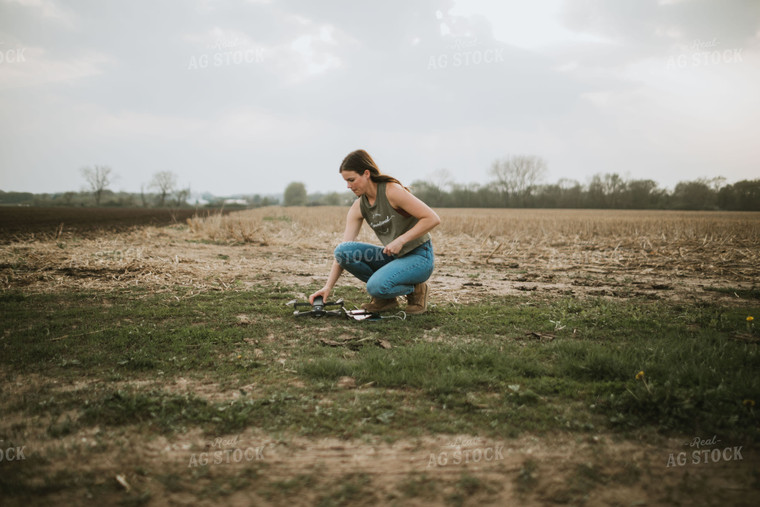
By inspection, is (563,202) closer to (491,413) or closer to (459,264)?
(459,264)

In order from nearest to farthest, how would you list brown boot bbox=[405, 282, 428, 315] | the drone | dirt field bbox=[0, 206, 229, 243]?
the drone
brown boot bbox=[405, 282, 428, 315]
dirt field bbox=[0, 206, 229, 243]

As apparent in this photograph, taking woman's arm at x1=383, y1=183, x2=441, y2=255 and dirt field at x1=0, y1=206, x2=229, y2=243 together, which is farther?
dirt field at x1=0, y1=206, x2=229, y2=243

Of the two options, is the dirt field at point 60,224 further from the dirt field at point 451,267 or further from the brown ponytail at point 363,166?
the brown ponytail at point 363,166

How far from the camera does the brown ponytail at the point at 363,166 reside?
4.40 m

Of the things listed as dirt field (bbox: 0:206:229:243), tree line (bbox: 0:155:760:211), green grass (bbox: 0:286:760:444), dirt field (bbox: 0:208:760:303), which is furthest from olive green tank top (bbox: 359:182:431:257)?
tree line (bbox: 0:155:760:211)

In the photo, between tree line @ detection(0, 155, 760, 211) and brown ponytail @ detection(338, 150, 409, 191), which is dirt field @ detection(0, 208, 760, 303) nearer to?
brown ponytail @ detection(338, 150, 409, 191)

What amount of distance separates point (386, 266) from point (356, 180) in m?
1.06

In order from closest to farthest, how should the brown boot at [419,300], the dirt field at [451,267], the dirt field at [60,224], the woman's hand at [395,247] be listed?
the woman's hand at [395,247] < the brown boot at [419,300] < the dirt field at [451,267] < the dirt field at [60,224]

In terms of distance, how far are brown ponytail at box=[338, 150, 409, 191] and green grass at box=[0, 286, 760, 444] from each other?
1.66 metres

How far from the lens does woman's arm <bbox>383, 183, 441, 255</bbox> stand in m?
4.35

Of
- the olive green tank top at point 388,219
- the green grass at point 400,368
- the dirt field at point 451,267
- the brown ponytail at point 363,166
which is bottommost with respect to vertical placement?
the green grass at point 400,368

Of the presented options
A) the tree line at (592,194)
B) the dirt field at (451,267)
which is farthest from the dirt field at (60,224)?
the tree line at (592,194)

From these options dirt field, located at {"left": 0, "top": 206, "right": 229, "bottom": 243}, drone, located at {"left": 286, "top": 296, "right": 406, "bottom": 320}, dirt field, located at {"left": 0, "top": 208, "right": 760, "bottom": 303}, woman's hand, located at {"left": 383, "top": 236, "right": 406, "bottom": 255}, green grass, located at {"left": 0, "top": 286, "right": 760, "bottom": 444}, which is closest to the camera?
green grass, located at {"left": 0, "top": 286, "right": 760, "bottom": 444}

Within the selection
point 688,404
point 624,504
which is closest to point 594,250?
point 688,404
